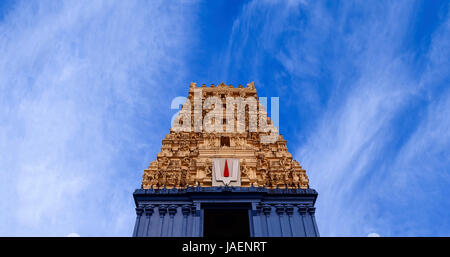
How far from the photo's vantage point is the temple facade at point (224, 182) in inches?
716

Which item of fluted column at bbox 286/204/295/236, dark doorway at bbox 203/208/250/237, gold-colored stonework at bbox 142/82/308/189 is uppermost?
gold-colored stonework at bbox 142/82/308/189

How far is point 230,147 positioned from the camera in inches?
914

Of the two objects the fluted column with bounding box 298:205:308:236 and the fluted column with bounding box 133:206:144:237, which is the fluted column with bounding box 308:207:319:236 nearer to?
the fluted column with bounding box 298:205:308:236

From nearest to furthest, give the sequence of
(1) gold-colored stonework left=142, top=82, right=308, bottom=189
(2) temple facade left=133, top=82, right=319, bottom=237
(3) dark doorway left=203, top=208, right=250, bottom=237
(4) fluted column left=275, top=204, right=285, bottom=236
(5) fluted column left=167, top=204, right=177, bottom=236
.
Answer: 1. (5) fluted column left=167, top=204, right=177, bottom=236
2. (4) fluted column left=275, top=204, right=285, bottom=236
3. (2) temple facade left=133, top=82, right=319, bottom=237
4. (1) gold-colored stonework left=142, top=82, right=308, bottom=189
5. (3) dark doorway left=203, top=208, right=250, bottom=237

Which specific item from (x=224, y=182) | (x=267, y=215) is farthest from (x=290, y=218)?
(x=224, y=182)

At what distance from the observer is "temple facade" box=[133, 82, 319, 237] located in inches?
716

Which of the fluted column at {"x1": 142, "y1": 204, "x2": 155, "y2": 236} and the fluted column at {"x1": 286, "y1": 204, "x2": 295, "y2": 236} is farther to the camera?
the fluted column at {"x1": 142, "y1": 204, "x2": 155, "y2": 236}

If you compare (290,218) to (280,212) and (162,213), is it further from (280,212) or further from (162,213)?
(162,213)

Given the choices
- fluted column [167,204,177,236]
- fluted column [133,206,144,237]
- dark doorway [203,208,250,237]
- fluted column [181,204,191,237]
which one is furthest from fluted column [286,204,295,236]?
fluted column [133,206,144,237]

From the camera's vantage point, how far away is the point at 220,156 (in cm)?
2256

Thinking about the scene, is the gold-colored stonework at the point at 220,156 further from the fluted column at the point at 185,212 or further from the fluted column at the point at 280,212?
the fluted column at the point at 280,212

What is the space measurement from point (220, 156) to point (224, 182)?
2623 millimetres

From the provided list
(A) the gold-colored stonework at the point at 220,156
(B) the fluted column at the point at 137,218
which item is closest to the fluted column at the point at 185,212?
(A) the gold-colored stonework at the point at 220,156

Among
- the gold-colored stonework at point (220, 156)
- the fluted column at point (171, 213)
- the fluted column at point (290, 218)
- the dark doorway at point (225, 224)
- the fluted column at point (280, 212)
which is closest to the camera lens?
the fluted column at point (290, 218)
